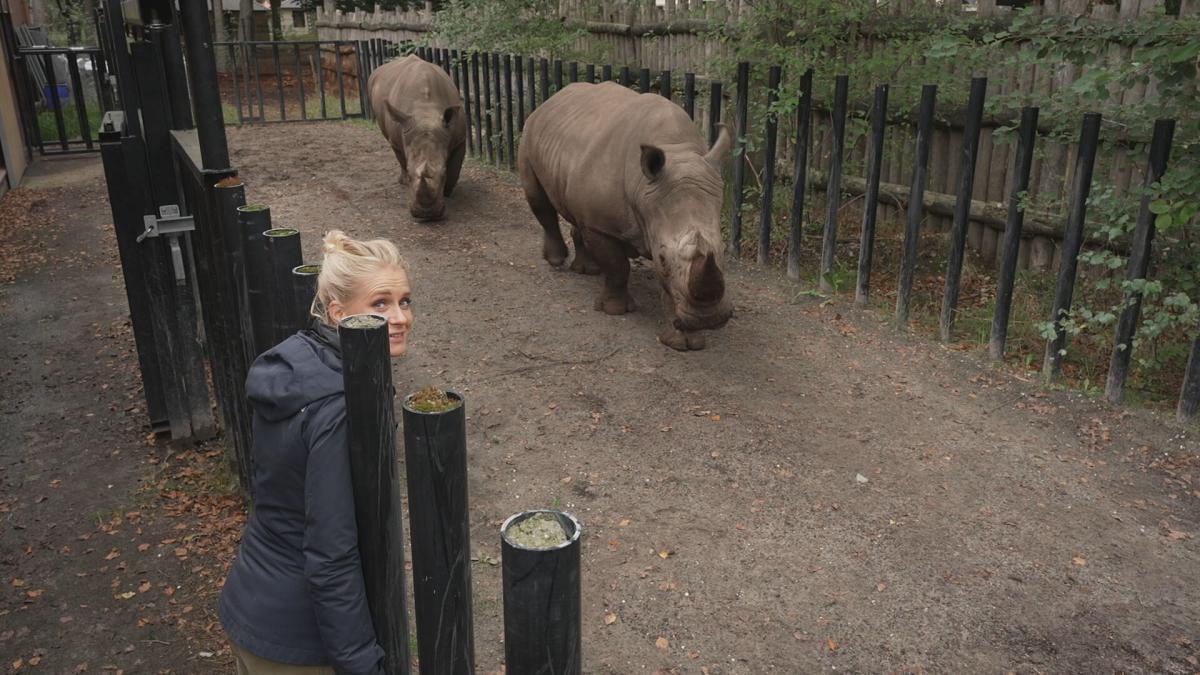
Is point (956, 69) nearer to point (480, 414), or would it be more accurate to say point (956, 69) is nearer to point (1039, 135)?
point (1039, 135)

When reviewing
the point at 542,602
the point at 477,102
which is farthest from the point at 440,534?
the point at 477,102

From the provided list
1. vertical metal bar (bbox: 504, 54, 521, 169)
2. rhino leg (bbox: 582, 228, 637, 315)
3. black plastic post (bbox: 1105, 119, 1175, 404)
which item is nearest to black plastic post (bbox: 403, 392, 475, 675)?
black plastic post (bbox: 1105, 119, 1175, 404)

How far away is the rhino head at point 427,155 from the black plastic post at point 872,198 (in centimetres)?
420

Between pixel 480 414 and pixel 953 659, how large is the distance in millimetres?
2888

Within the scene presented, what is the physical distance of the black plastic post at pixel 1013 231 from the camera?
581 cm

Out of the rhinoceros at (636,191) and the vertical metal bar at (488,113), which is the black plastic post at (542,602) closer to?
the rhinoceros at (636,191)

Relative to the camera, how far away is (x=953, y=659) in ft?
11.8

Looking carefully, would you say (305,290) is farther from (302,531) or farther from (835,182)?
(835,182)

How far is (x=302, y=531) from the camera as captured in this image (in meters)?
2.31

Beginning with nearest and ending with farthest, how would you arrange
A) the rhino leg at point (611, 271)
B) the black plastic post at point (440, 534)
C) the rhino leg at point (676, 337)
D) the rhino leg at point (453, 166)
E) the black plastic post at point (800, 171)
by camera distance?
the black plastic post at point (440, 534), the rhino leg at point (676, 337), the rhino leg at point (611, 271), the black plastic post at point (800, 171), the rhino leg at point (453, 166)

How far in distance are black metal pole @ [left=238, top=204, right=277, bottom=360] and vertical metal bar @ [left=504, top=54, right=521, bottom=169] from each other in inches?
323

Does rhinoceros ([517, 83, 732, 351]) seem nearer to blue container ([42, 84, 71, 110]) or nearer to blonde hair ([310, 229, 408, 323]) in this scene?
blonde hair ([310, 229, 408, 323])

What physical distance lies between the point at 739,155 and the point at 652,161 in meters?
1.96

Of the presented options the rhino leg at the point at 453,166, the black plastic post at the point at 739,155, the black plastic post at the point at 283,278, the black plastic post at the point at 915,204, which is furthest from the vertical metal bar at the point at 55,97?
the black plastic post at the point at 283,278
